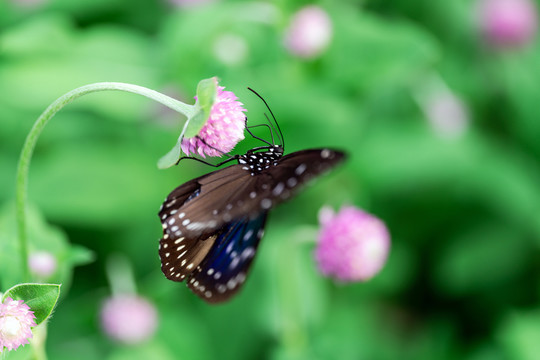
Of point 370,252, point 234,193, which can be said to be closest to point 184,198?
point 234,193

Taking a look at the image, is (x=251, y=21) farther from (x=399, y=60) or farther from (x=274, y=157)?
(x=274, y=157)

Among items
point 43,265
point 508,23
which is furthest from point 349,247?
point 508,23

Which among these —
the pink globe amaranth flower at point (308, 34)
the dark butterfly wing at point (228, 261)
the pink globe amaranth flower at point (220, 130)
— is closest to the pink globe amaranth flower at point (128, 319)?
the dark butterfly wing at point (228, 261)

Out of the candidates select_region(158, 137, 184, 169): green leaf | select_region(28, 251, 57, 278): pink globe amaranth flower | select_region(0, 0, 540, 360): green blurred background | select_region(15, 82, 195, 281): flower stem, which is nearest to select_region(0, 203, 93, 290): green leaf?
select_region(28, 251, 57, 278): pink globe amaranth flower

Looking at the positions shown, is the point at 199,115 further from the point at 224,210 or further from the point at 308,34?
the point at 308,34

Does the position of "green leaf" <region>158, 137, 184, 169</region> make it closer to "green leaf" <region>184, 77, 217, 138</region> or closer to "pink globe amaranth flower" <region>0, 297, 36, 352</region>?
"green leaf" <region>184, 77, 217, 138</region>

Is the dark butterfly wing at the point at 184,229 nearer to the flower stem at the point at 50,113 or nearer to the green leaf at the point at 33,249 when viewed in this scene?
the flower stem at the point at 50,113
